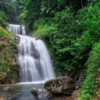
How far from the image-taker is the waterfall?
17.0 m

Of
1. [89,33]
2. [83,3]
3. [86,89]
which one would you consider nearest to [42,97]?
[86,89]

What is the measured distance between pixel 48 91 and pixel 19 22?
2434 centimetres

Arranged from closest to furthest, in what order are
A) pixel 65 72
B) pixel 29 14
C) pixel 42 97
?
pixel 42 97, pixel 65 72, pixel 29 14

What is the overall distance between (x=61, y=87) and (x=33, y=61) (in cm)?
710

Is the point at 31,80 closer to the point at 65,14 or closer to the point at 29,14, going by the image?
the point at 65,14

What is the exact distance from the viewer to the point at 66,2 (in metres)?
20.3

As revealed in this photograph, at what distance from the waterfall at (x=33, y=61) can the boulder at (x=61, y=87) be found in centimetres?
549

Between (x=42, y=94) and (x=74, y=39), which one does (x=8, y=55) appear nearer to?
(x=74, y=39)

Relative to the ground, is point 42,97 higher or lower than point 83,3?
lower

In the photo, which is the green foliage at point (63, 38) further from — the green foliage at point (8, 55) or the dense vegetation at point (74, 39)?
the green foliage at point (8, 55)

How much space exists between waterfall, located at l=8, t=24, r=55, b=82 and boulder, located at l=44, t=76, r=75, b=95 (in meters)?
5.49

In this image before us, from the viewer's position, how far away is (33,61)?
17.8 m

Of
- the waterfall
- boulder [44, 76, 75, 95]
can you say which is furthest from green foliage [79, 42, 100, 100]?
the waterfall

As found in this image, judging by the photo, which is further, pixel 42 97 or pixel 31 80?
pixel 31 80
